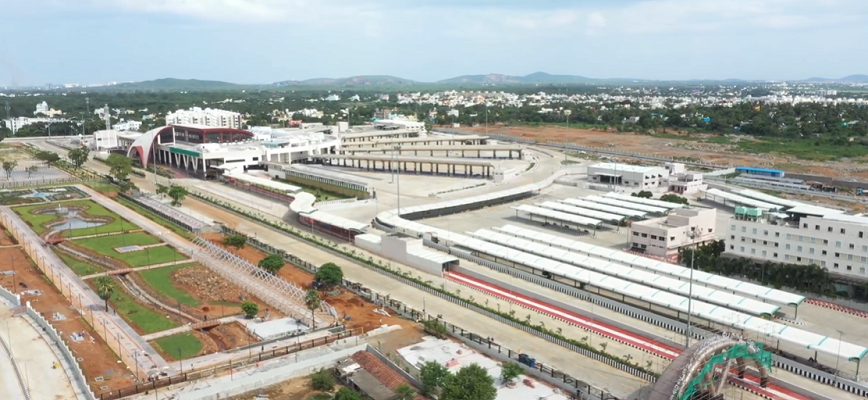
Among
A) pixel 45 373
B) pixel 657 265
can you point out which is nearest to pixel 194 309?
pixel 45 373

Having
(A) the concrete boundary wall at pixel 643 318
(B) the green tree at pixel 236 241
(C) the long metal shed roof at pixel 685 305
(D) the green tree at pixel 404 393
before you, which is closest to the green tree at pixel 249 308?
(D) the green tree at pixel 404 393

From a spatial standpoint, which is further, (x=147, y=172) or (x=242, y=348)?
(x=147, y=172)

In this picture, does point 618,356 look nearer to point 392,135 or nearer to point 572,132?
point 392,135

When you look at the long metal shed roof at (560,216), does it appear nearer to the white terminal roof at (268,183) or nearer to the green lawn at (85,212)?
the white terminal roof at (268,183)

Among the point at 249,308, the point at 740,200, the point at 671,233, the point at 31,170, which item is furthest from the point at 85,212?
the point at 740,200

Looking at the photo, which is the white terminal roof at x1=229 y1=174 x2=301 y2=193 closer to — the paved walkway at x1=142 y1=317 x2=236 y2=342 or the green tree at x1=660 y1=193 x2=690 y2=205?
the paved walkway at x1=142 y1=317 x2=236 y2=342
